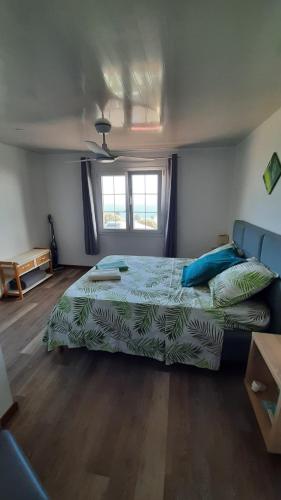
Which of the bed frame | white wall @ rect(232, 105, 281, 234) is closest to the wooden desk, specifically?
the bed frame

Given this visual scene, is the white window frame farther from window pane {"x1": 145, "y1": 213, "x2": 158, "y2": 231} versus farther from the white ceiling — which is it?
the white ceiling

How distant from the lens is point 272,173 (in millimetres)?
2131

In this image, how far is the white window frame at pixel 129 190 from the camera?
13.0ft

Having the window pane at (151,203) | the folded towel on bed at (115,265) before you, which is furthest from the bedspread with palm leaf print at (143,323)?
the window pane at (151,203)

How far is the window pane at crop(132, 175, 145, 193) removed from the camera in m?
4.05

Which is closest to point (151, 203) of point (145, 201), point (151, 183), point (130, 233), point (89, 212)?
point (145, 201)

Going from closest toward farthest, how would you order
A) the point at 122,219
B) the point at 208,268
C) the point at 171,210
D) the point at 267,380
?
the point at 267,380 < the point at 208,268 < the point at 171,210 < the point at 122,219

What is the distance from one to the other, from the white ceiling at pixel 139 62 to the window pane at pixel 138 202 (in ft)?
5.52

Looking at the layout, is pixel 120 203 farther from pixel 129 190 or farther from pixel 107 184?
pixel 107 184

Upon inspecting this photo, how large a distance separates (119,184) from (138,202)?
51 cm

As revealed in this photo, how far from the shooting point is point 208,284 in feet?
7.42

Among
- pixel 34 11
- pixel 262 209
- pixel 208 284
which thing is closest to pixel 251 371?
pixel 208 284

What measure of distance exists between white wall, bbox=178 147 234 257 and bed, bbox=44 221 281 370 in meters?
1.77

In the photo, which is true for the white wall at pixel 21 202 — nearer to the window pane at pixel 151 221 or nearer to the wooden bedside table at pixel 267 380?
the window pane at pixel 151 221
